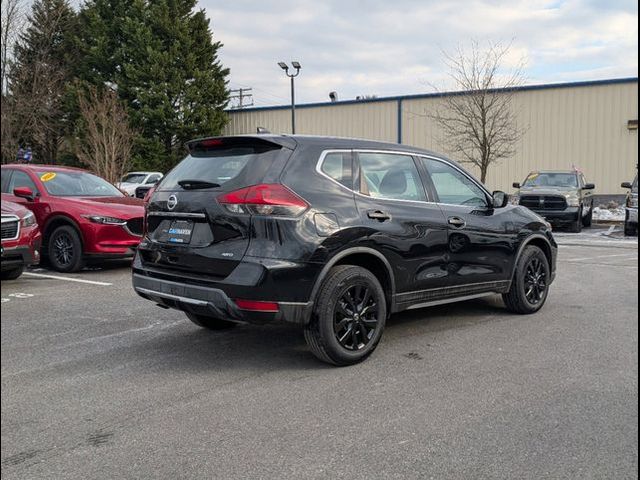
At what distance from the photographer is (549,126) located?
2805 centimetres

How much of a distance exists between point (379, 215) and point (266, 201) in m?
1.01

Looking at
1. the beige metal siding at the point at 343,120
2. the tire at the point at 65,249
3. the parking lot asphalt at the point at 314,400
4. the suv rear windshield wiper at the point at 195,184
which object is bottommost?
the parking lot asphalt at the point at 314,400

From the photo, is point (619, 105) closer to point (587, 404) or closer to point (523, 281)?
point (523, 281)

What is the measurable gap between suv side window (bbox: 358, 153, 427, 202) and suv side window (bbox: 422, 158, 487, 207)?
221 mm

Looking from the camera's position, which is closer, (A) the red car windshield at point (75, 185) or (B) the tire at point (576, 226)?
(A) the red car windshield at point (75, 185)

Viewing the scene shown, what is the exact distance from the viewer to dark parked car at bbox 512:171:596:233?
1775cm

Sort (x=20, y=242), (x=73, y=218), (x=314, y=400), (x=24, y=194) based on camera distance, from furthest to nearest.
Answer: (x=73, y=218) < (x=24, y=194) < (x=20, y=242) < (x=314, y=400)

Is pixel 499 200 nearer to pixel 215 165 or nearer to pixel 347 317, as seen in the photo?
pixel 347 317

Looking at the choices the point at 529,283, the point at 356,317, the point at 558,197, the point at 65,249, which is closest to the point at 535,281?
the point at 529,283

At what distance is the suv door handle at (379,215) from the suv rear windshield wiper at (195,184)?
3.89ft

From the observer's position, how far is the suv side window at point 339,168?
4.73m

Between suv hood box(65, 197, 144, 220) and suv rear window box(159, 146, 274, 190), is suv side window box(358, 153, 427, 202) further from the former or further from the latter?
suv hood box(65, 197, 144, 220)

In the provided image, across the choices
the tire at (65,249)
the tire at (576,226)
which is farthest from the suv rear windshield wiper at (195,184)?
the tire at (576,226)

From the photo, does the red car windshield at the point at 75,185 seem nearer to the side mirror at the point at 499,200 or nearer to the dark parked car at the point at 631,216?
the side mirror at the point at 499,200
